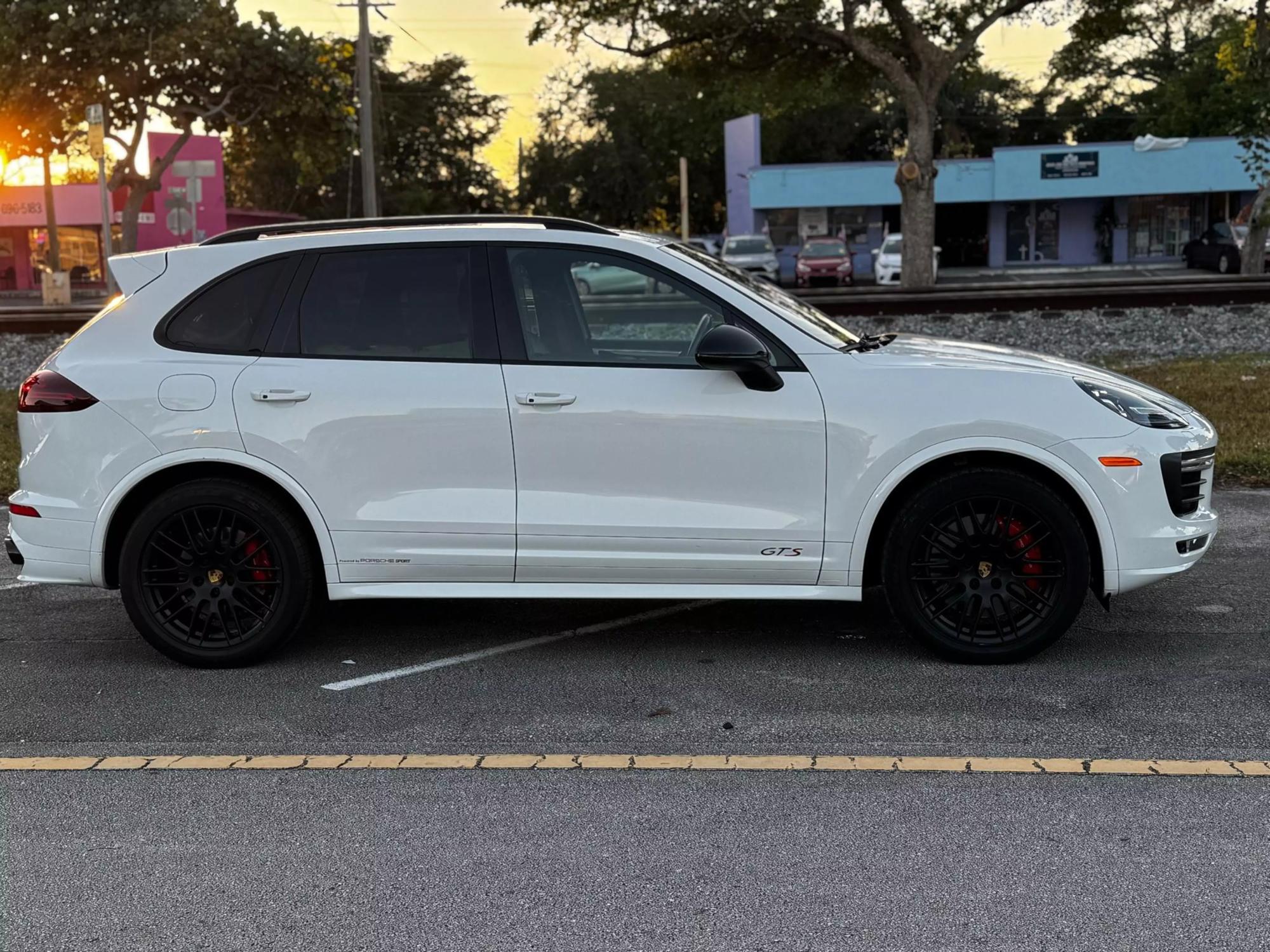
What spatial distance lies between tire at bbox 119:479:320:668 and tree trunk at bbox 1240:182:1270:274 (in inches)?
1026

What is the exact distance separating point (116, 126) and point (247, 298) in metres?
28.8

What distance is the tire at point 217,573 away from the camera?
5.39 meters

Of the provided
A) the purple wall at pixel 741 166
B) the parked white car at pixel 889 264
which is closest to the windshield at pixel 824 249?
the parked white car at pixel 889 264

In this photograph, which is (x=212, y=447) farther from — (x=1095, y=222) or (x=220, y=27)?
(x=1095, y=222)

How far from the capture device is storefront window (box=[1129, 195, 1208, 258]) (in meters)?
48.8

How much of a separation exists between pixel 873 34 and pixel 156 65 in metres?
15.8

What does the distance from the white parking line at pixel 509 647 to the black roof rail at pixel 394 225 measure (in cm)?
176

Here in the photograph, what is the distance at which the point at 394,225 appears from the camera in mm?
5762

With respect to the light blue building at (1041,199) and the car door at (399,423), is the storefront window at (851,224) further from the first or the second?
the car door at (399,423)

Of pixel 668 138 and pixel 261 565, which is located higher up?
pixel 668 138

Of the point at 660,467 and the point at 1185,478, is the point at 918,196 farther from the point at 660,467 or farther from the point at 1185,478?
the point at 660,467

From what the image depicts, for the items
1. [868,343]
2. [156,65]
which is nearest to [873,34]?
[156,65]

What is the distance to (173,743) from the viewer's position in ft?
15.5

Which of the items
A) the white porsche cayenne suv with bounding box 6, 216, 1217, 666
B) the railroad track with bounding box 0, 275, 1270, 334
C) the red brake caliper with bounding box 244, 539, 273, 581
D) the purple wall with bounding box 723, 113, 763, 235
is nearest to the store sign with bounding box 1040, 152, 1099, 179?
the purple wall with bounding box 723, 113, 763, 235
